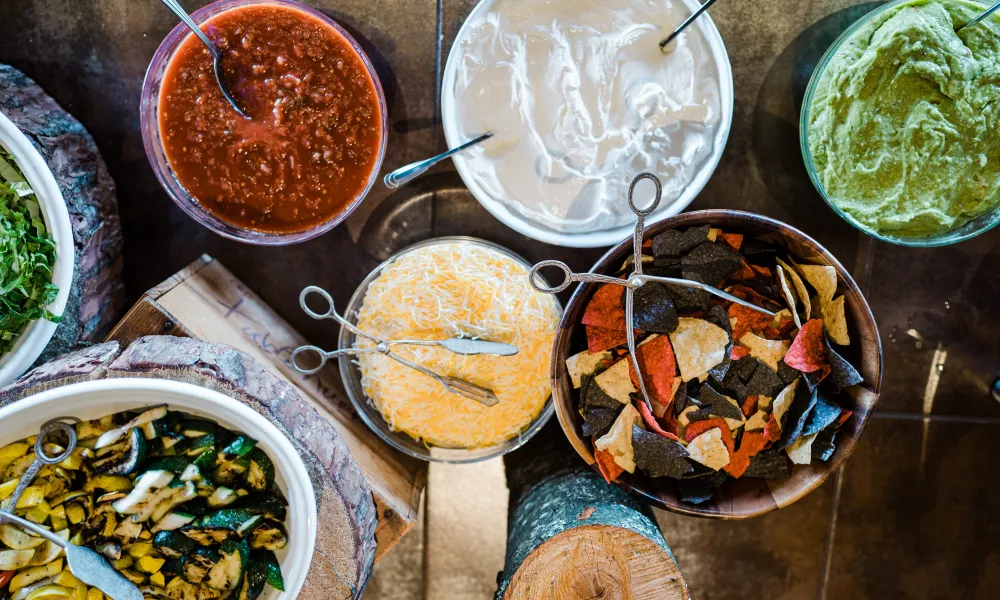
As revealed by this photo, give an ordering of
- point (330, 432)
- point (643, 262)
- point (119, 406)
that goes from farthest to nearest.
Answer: point (643, 262) < point (330, 432) < point (119, 406)

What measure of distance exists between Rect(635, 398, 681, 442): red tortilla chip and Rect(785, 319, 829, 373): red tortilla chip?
38 cm

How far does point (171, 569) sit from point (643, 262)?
1449 mm

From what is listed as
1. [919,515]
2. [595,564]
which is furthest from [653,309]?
[919,515]

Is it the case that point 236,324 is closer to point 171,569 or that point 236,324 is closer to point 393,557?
point 171,569

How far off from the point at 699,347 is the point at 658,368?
0.13 metres

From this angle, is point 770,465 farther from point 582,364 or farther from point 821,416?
point 582,364

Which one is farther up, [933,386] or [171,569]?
[171,569]

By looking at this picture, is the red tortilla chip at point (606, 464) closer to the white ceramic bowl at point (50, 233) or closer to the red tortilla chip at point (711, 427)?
the red tortilla chip at point (711, 427)

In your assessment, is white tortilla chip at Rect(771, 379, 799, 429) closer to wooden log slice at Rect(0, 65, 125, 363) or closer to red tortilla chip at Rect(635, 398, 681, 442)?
red tortilla chip at Rect(635, 398, 681, 442)

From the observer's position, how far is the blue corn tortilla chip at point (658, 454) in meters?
1.84

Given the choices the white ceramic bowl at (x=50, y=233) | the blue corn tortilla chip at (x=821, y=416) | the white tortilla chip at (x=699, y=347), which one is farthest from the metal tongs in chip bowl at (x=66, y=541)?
the blue corn tortilla chip at (x=821, y=416)

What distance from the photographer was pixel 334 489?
1643mm

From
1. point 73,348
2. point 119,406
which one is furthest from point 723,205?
point 73,348

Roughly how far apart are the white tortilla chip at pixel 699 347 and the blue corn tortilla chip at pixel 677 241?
0.20m
